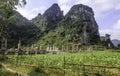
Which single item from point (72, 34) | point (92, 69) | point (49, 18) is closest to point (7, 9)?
point (92, 69)

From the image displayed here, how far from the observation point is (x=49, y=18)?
168m

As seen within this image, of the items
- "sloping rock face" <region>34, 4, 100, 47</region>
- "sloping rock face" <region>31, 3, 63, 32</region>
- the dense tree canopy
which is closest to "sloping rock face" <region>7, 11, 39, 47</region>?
"sloping rock face" <region>31, 3, 63, 32</region>

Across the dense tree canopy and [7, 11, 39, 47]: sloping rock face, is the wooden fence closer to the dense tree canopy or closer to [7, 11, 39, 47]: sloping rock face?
the dense tree canopy

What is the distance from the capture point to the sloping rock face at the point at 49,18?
160375 millimetres

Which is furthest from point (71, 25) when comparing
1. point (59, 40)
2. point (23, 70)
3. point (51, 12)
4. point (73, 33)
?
point (23, 70)

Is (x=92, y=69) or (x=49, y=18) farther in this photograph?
(x=49, y=18)

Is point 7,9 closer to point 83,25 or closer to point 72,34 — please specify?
point 72,34

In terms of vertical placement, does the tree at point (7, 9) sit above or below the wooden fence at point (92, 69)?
above

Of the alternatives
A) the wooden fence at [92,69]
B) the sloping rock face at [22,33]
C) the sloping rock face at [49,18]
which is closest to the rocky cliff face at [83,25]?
the sloping rock face at [49,18]

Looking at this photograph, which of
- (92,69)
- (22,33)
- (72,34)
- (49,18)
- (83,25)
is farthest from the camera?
(49,18)

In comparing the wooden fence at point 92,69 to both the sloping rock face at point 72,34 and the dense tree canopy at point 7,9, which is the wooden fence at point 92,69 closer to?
the dense tree canopy at point 7,9

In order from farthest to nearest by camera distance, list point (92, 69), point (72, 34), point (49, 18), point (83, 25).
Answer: point (49, 18) < point (83, 25) < point (72, 34) < point (92, 69)

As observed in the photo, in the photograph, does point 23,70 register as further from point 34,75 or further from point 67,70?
point 67,70

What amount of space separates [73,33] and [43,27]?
1448 inches
